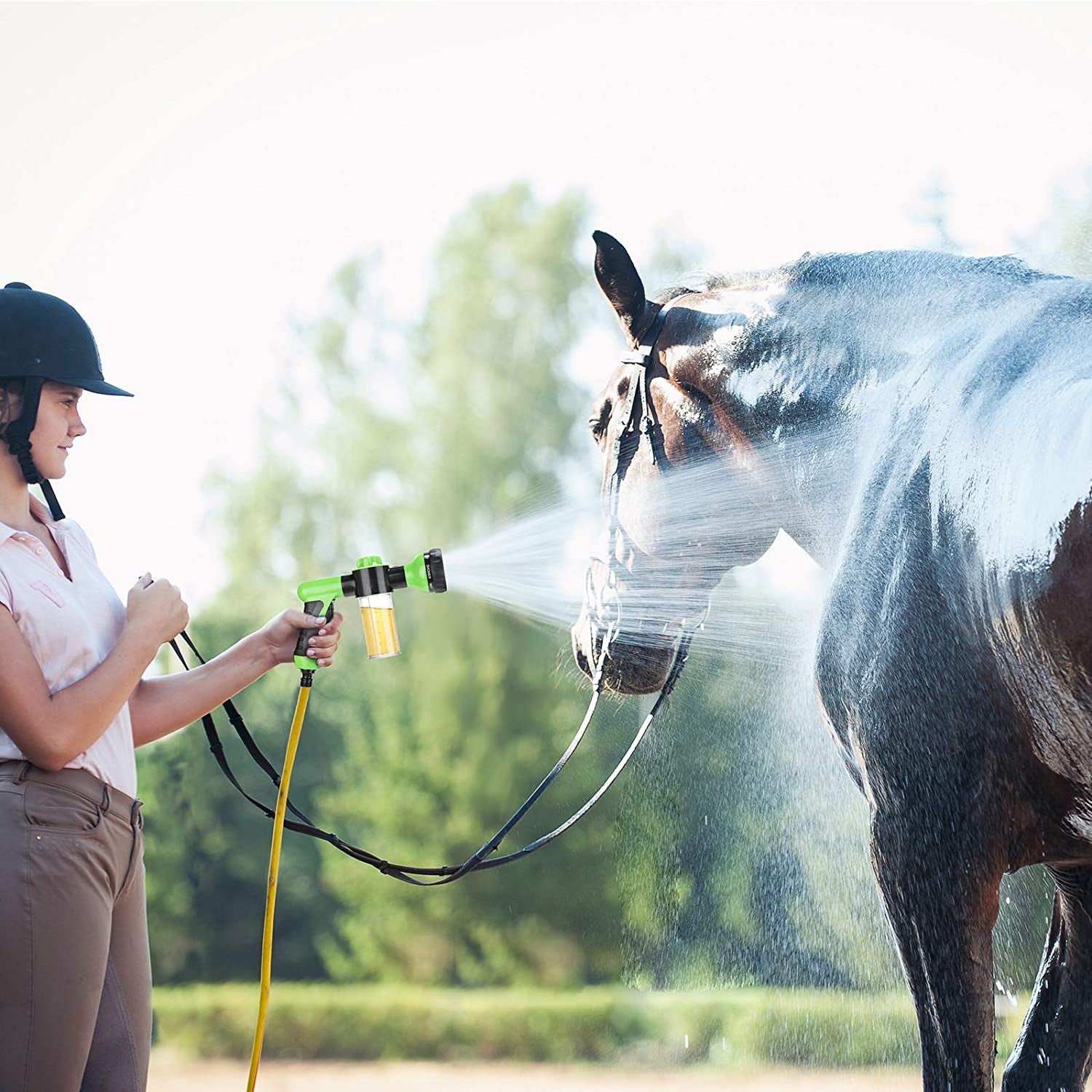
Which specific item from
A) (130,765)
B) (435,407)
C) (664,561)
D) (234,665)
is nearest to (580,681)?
(664,561)

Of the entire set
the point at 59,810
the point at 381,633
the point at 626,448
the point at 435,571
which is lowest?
the point at 59,810

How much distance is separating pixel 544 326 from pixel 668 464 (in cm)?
1035

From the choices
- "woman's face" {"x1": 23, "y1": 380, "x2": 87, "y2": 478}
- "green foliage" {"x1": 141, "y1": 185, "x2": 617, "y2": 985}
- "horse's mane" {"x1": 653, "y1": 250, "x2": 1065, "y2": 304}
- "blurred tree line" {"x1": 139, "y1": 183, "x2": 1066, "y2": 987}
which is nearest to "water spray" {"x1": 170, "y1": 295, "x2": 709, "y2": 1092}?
"horse's mane" {"x1": 653, "y1": 250, "x2": 1065, "y2": 304}

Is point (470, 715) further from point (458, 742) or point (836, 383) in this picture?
point (836, 383)

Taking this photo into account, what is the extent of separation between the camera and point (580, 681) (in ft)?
10.9

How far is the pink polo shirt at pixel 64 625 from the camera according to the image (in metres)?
1.67

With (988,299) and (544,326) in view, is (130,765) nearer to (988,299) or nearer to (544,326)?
(988,299)

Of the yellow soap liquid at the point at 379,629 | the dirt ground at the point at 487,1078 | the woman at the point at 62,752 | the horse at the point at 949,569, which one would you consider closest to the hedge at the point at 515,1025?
the dirt ground at the point at 487,1078

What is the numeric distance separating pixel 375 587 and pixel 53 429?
0.60m

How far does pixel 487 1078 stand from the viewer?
989 cm

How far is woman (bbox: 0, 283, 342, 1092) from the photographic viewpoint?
156 cm

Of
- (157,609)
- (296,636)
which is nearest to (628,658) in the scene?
(296,636)

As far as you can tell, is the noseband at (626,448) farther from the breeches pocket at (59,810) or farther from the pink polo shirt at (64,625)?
the breeches pocket at (59,810)

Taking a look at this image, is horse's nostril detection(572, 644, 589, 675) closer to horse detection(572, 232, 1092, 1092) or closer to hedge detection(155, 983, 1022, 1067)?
horse detection(572, 232, 1092, 1092)
